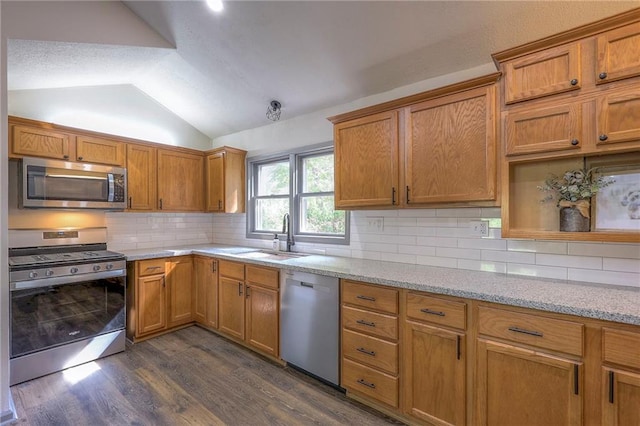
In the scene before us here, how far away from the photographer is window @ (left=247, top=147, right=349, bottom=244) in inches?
128

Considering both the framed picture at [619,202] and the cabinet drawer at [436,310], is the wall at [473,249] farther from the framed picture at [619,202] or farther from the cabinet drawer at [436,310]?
the cabinet drawer at [436,310]

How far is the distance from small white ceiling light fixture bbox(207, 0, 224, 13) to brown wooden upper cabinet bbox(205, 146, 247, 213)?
1725mm

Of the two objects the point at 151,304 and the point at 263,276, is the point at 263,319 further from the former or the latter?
the point at 151,304

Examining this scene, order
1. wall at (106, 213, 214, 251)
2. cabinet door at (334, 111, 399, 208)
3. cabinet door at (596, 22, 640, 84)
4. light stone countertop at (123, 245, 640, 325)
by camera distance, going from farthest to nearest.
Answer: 1. wall at (106, 213, 214, 251)
2. cabinet door at (334, 111, 399, 208)
3. cabinet door at (596, 22, 640, 84)
4. light stone countertop at (123, 245, 640, 325)

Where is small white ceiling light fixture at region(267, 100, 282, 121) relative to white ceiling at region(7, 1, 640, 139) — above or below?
below

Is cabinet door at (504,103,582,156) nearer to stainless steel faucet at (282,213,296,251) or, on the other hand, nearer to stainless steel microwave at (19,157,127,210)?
stainless steel faucet at (282,213,296,251)

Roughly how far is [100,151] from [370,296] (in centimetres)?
310

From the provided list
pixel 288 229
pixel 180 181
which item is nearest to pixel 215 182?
pixel 180 181

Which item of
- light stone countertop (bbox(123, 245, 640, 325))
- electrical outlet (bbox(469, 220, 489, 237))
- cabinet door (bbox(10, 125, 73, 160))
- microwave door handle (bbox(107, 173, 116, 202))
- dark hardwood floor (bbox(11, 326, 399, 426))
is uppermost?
cabinet door (bbox(10, 125, 73, 160))

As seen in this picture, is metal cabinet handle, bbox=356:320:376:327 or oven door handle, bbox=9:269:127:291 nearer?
metal cabinet handle, bbox=356:320:376:327

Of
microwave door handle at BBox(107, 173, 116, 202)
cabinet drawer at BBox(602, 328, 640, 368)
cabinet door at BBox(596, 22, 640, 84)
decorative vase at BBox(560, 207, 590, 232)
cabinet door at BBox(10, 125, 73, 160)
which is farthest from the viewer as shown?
microwave door handle at BBox(107, 173, 116, 202)

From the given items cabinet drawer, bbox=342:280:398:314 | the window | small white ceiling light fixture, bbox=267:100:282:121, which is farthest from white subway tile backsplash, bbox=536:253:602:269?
small white ceiling light fixture, bbox=267:100:282:121

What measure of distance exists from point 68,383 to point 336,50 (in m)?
3.40

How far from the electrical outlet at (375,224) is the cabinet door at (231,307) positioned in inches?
54.0
